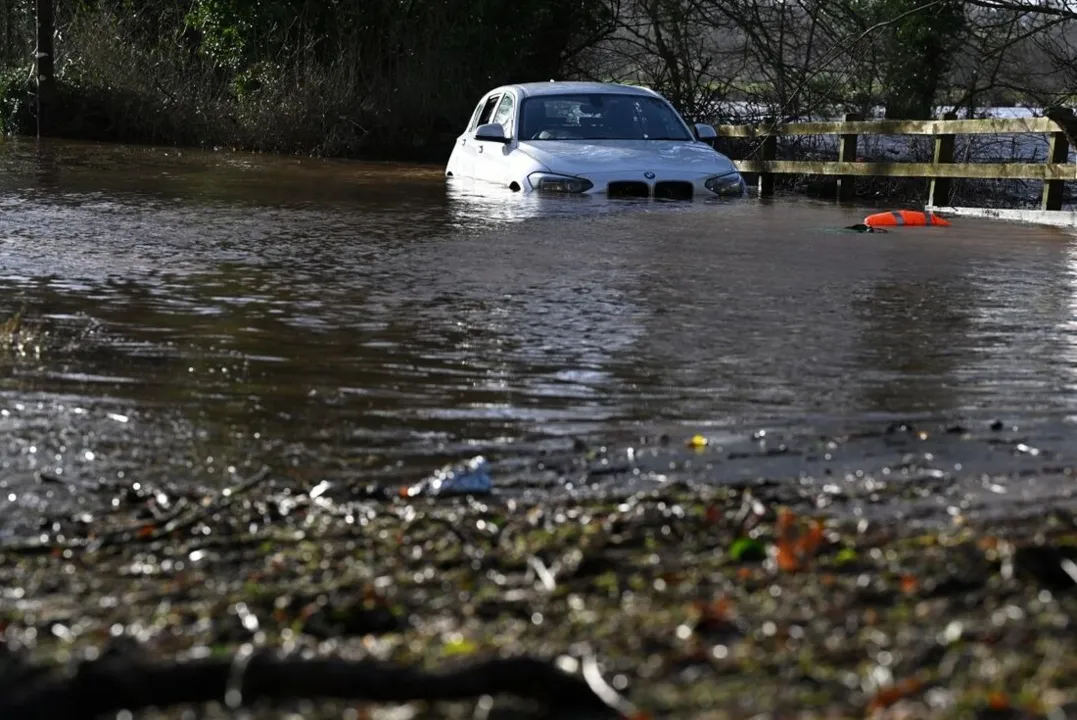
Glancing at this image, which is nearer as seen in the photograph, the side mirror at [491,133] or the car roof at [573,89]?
the side mirror at [491,133]

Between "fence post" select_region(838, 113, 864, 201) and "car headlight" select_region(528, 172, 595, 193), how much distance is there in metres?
5.56

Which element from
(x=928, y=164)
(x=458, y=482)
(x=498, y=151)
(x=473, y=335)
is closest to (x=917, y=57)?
(x=928, y=164)

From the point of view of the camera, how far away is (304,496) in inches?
174

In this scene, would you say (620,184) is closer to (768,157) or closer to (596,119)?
(596,119)

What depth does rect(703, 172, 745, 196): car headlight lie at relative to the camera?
15.4m

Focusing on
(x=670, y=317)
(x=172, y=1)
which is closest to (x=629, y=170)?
(x=670, y=317)

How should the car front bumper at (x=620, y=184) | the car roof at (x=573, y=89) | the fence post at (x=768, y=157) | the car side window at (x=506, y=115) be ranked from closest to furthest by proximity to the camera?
the car front bumper at (x=620, y=184)
the car side window at (x=506, y=115)
the car roof at (x=573, y=89)
the fence post at (x=768, y=157)

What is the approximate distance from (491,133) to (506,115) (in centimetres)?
71

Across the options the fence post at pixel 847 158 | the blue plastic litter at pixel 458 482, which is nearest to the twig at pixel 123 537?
the blue plastic litter at pixel 458 482

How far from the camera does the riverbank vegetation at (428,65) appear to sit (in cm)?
2570

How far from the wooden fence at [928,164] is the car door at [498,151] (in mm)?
4332

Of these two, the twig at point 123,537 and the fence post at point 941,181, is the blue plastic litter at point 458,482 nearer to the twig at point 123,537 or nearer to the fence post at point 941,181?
the twig at point 123,537

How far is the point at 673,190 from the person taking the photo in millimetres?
15125

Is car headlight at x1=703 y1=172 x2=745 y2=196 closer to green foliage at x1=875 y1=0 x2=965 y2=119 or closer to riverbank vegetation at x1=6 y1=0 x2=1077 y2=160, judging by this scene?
riverbank vegetation at x1=6 y1=0 x2=1077 y2=160
